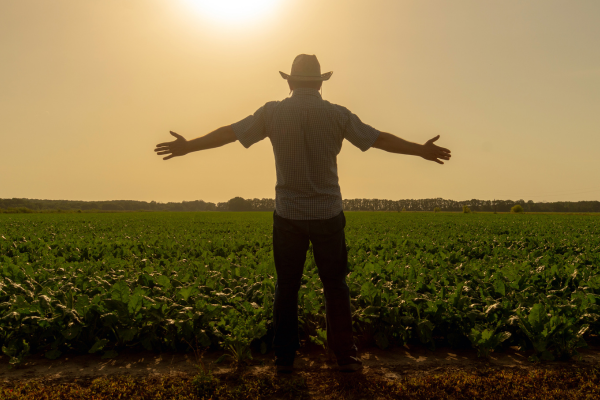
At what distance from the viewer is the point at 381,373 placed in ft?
12.3

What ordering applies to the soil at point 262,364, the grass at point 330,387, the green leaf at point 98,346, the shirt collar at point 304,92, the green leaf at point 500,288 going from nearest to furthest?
the grass at point 330,387
the shirt collar at point 304,92
the soil at point 262,364
the green leaf at point 98,346
the green leaf at point 500,288

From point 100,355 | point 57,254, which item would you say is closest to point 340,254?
point 100,355

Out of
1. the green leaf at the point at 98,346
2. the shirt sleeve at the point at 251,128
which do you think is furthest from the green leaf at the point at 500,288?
the green leaf at the point at 98,346

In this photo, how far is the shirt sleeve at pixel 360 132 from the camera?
3.53m

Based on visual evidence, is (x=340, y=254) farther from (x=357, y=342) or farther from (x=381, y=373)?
(x=357, y=342)

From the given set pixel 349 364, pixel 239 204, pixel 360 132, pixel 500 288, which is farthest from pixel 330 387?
pixel 239 204

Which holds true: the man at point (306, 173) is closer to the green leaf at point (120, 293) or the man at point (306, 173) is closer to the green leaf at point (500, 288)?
the green leaf at point (120, 293)

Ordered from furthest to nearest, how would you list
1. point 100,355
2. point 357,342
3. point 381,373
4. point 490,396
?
1. point 357,342
2. point 100,355
3. point 381,373
4. point 490,396

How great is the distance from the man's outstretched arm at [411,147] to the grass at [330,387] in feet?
6.66

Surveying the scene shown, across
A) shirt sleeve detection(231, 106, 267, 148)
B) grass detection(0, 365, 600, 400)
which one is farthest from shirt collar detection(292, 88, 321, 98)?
grass detection(0, 365, 600, 400)

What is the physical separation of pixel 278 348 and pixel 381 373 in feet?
3.37

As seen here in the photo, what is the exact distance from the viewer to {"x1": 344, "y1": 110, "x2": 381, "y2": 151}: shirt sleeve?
353 centimetres

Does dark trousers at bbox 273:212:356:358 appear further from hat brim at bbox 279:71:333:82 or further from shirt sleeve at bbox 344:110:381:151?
hat brim at bbox 279:71:333:82

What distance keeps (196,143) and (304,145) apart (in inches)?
40.3
